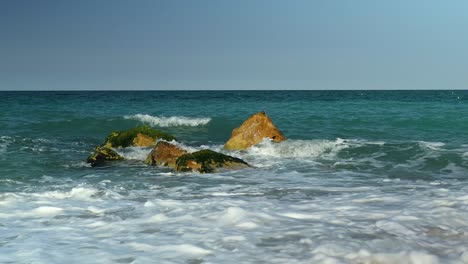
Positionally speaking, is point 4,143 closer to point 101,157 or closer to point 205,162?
point 101,157

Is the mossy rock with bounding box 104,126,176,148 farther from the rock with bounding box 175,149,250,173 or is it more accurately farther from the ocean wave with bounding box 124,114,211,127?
the ocean wave with bounding box 124,114,211,127

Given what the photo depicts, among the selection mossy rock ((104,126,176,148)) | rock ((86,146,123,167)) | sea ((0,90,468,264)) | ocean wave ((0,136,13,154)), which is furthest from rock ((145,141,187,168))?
ocean wave ((0,136,13,154))

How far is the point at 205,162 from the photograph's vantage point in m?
10.7

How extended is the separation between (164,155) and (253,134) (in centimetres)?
404

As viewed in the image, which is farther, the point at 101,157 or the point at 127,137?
the point at 127,137

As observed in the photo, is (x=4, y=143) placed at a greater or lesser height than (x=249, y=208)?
lesser

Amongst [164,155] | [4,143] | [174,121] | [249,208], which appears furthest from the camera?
[174,121]

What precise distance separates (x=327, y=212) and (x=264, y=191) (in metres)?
1.98

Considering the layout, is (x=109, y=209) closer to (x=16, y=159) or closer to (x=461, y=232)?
(x=461, y=232)

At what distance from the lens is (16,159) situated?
1270cm

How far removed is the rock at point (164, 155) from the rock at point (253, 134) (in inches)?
131

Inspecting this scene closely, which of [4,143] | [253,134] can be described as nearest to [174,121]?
[4,143]

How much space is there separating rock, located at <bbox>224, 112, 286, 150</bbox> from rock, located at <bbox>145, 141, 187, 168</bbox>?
131 inches

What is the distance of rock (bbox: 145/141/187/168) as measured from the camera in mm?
11547
